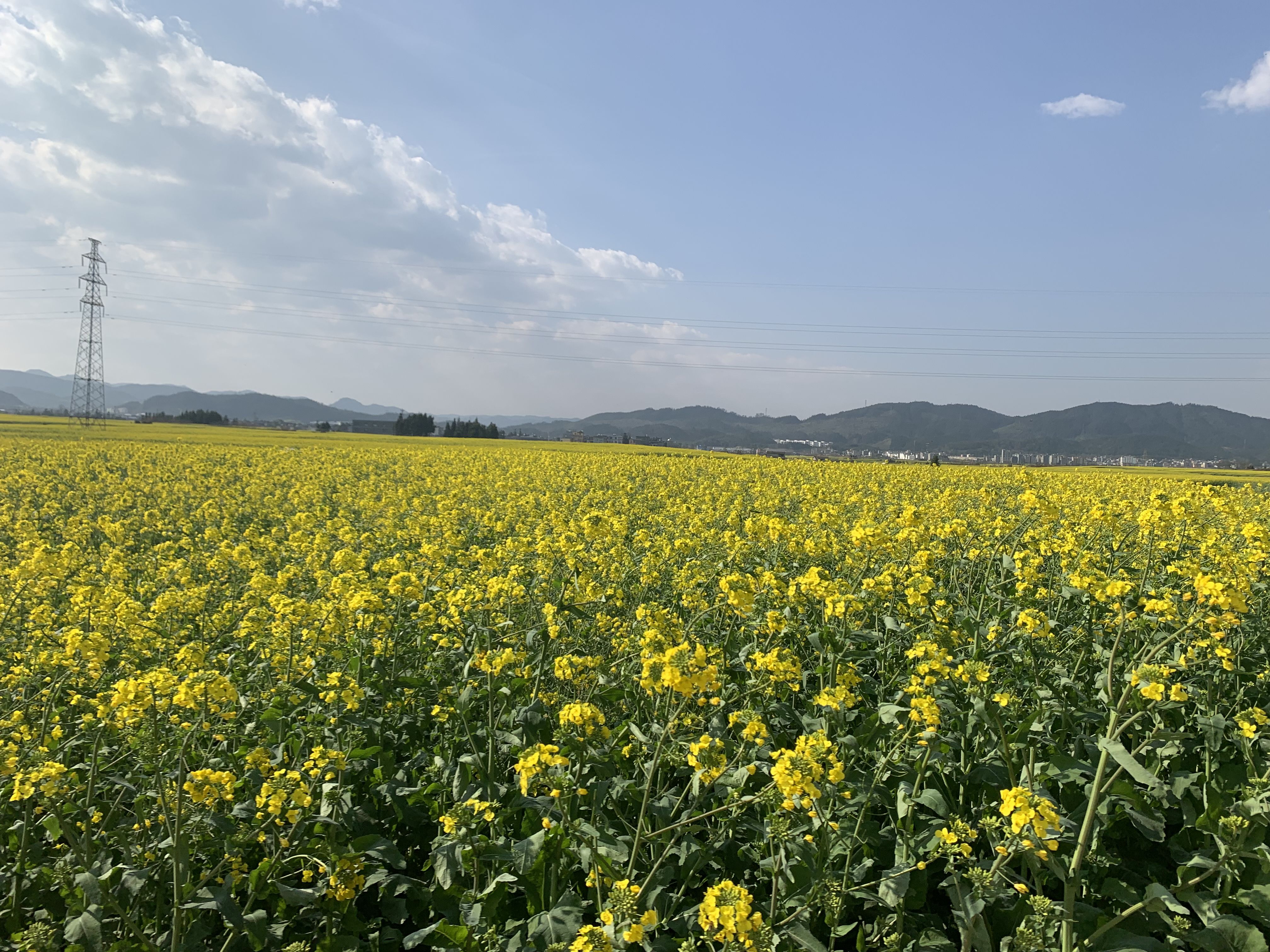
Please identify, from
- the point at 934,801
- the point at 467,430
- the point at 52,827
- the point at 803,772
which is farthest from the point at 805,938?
the point at 467,430

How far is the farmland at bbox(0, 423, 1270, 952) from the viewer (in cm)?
248

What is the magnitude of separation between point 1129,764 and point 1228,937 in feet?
2.33

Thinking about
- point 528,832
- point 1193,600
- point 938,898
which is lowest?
point 938,898

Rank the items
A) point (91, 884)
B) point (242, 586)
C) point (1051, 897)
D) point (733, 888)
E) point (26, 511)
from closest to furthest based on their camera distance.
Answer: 1. point (733, 888)
2. point (91, 884)
3. point (1051, 897)
4. point (242, 586)
5. point (26, 511)

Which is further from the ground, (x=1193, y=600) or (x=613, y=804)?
(x=1193, y=600)

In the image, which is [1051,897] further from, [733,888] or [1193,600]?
[1193,600]

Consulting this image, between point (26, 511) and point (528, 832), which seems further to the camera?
point (26, 511)

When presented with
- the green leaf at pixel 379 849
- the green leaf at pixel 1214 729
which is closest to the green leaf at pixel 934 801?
the green leaf at pixel 1214 729

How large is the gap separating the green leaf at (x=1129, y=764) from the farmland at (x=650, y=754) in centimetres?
2

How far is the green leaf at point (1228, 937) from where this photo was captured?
2.25 metres

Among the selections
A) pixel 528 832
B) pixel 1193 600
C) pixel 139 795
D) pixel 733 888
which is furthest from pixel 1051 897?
pixel 139 795

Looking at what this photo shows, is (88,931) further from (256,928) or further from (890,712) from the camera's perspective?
(890,712)

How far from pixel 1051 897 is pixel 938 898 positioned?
1.70ft

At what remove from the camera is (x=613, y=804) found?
310 cm
